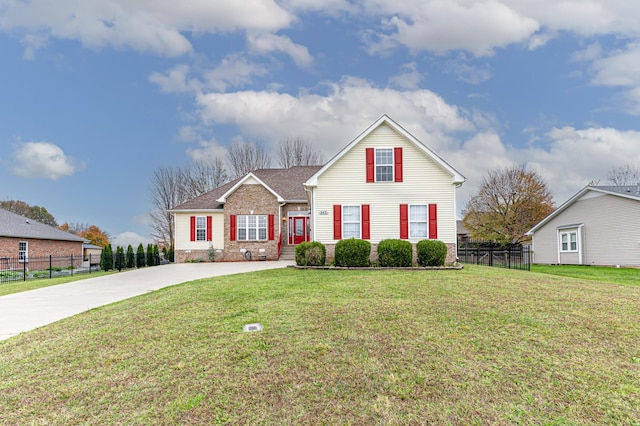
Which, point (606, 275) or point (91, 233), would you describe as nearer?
point (606, 275)

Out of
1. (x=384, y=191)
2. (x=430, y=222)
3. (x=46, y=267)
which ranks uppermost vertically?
(x=384, y=191)

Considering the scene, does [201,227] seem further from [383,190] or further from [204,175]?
[204,175]

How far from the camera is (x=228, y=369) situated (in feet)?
13.5

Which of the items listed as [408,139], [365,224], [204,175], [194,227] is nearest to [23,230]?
[194,227]

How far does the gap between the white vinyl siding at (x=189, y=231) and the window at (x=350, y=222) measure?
33.1 feet

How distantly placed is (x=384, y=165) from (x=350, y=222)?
3.08m

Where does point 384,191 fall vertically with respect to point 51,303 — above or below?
above

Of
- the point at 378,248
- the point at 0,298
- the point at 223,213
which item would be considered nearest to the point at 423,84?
the point at 378,248

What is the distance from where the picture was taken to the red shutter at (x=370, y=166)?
16641mm

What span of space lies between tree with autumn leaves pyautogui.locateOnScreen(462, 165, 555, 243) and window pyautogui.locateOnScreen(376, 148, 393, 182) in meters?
26.5

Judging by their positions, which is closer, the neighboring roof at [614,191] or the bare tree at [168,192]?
the neighboring roof at [614,191]

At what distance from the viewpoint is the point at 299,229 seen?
77.2 feet

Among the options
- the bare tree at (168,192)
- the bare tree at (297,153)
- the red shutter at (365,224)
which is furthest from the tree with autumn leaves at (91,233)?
the red shutter at (365,224)

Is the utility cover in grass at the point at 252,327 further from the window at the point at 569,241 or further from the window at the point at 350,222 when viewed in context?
the window at the point at 569,241
